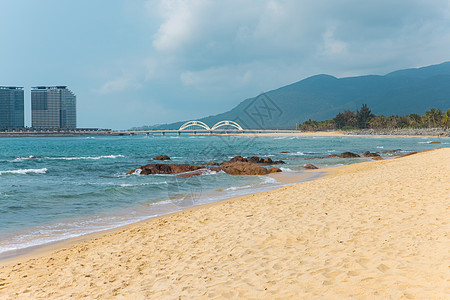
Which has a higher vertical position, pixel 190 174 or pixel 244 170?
pixel 244 170

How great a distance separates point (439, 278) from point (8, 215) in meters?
12.8

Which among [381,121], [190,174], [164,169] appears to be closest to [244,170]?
[190,174]

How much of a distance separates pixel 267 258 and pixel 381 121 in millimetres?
169319

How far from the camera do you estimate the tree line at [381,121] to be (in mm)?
131300

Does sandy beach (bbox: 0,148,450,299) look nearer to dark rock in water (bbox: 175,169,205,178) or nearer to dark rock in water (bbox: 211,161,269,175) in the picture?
dark rock in water (bbox: 175,169,205,178)

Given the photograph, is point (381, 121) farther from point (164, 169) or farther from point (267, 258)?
point (267, 258)

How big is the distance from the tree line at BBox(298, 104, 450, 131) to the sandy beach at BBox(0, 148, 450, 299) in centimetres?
13578

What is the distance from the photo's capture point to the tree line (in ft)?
431

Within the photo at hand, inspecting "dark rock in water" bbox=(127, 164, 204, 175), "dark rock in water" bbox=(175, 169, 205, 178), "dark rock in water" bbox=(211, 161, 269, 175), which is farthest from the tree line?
"dark rock in water" bbox=(175, 169, 205, 178)

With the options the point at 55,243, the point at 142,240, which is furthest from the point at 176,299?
the point at 55,243

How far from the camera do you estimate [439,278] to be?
4.02m

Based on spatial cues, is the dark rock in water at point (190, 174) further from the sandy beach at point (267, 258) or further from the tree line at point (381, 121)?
the tree line at point (381, 121)

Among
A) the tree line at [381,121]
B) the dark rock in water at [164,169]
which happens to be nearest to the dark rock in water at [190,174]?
the dark rock in water at [164,169]

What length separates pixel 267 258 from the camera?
5488mm
